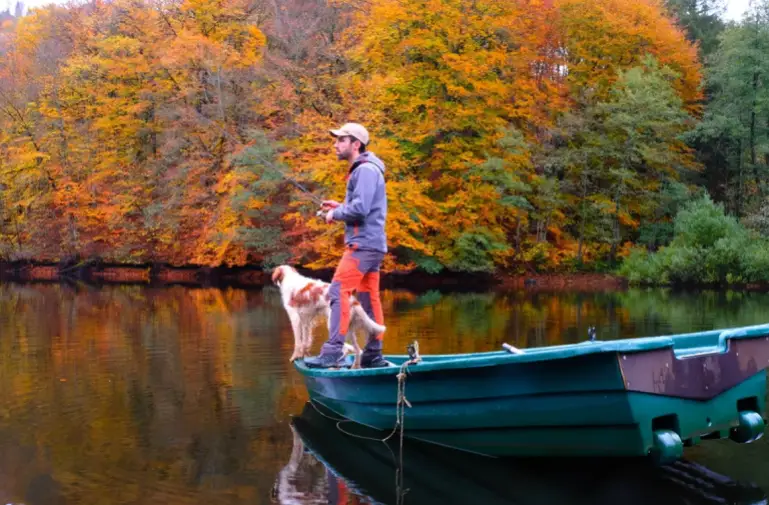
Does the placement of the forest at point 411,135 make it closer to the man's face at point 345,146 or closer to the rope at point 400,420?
the man's face at point 345,146

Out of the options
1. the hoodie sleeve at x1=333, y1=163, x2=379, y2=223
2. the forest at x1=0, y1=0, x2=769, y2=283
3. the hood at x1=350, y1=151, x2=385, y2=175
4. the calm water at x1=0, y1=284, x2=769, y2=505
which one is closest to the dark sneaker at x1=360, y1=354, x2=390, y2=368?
the calm water at x1=0, y1=284, x2=769, y2=505

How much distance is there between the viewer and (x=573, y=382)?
527 cm

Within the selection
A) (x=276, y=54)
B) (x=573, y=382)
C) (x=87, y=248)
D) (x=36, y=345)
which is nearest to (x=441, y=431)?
(x=573, y=382)

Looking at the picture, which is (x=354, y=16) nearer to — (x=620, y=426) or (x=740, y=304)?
(x=740, y=304)

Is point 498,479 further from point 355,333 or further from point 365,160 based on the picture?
point 365,160


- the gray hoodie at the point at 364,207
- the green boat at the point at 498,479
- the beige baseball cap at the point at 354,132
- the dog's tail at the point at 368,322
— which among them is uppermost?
the beige baseball cap at the point at 354,132

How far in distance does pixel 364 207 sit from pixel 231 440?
2.11 metres

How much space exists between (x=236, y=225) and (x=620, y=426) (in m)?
25.4

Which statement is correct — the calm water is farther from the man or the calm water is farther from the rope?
the man

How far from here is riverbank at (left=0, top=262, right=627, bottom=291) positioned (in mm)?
29828

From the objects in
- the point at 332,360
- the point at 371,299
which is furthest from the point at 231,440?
the point at 371,299

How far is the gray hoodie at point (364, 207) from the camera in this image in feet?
21.9

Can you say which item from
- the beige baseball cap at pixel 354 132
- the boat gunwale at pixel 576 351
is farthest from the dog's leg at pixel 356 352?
the beige baseball cap at pixel 354 132

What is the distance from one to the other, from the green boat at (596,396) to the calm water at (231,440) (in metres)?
0.28
